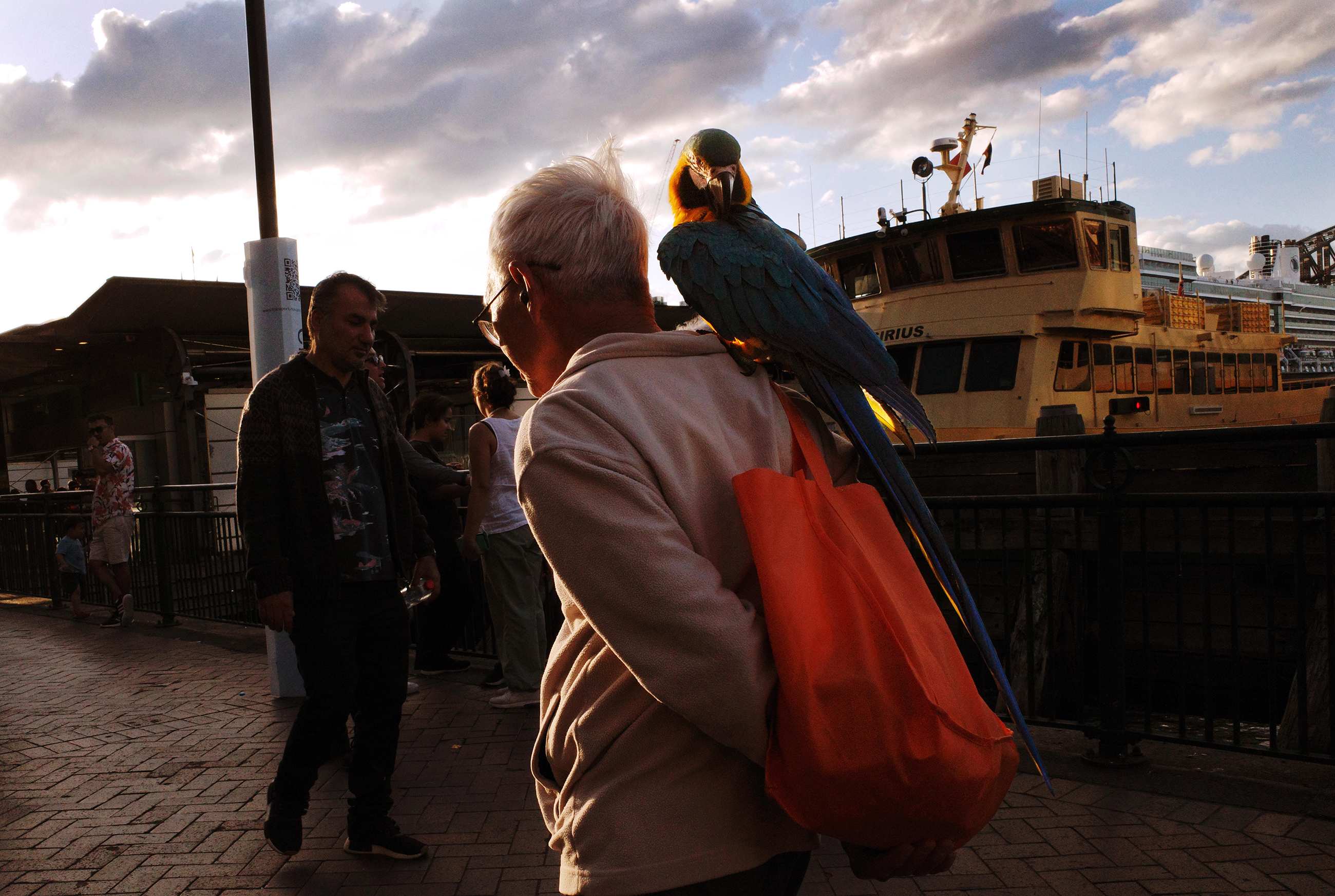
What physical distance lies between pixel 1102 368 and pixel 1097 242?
1.72 meters

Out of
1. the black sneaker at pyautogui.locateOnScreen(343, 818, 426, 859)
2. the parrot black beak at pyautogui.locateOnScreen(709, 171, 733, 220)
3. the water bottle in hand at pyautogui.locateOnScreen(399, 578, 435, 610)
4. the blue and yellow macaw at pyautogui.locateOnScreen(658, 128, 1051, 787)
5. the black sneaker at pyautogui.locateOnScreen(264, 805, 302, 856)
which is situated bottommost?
the black sneaker at pyautogui.locateOnScreen(343, 818, 426, 859)

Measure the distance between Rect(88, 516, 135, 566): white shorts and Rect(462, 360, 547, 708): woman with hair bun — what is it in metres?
5.63

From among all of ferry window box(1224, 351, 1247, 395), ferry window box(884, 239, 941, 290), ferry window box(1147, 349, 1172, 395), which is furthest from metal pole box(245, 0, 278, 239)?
ferry window box(1224, 351, 1247, 395)

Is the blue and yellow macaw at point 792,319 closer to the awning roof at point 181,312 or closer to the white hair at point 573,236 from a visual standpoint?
the white hair at point 573,236

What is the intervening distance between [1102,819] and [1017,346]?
31.3ft

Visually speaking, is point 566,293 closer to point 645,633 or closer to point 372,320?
point 645,633

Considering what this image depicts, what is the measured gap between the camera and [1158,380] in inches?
529

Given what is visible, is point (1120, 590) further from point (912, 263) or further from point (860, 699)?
point (912, 263)

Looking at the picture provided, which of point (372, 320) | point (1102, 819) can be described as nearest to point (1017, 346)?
point (1102, 819)

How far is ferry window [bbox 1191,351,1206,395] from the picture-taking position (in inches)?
545

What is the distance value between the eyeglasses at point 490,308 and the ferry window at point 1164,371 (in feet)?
45.4

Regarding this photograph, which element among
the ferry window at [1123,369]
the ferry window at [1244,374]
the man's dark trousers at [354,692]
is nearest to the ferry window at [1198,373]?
the ferry window at [1244,374]

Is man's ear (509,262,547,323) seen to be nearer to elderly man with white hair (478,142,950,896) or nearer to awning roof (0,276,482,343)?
elderly man with white hair (478,142,950,896)

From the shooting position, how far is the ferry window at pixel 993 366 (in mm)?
12133
